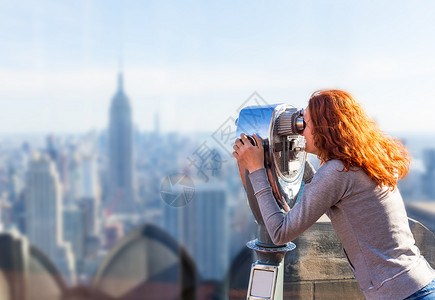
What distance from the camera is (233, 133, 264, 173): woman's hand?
2.42 feet

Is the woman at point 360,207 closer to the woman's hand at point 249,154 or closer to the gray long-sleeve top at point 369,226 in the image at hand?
the gray long-sleeve top at point 369,226

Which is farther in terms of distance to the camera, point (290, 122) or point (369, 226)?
point (290, 122)

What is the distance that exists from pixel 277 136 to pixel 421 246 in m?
0.60

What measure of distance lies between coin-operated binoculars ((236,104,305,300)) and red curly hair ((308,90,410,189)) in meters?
0.11

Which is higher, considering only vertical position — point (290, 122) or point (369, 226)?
point (290, 122)

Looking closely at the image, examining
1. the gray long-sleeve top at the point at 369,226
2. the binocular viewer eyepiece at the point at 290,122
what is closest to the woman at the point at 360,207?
the gray long-sleeve top at the point at 369,226

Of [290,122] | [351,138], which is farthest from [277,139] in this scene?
[351,138]

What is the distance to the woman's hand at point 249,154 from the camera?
29.0 inches

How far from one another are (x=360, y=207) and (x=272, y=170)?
19cm

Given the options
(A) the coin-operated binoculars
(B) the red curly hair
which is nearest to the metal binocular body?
(A) the coin-operated binoculars

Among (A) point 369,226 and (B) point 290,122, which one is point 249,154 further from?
(A) point 369,226

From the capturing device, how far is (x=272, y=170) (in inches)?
30.1

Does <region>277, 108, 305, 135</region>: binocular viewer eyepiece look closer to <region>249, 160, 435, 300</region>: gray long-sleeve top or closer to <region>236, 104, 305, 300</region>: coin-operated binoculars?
<region>236, 104, 305, 300</region>: coin-operated binoculars

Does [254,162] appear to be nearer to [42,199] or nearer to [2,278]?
[2,278]
